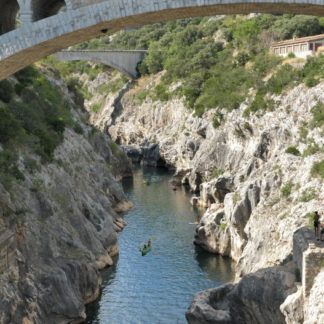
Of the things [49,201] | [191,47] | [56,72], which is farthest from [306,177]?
[191,47]

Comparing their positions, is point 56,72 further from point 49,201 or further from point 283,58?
point 49,201

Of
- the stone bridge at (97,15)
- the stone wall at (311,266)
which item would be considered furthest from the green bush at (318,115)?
the stone bridge at (97,15)

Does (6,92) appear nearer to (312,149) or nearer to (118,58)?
(312,149)

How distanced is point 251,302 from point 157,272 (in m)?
12.6

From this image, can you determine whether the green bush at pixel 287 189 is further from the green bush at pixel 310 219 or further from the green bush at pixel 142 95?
the green bush at pixel 142 95

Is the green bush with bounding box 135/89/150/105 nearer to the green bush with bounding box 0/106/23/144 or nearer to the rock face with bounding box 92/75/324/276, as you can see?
the rock face with bounding box 92/75/324/276

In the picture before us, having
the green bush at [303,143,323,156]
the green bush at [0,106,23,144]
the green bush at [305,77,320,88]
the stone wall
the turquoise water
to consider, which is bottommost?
the turquoise water

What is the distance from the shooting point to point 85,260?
3206 cm

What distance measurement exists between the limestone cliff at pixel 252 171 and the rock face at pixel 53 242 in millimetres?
8204

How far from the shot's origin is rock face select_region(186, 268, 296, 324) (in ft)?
78.1

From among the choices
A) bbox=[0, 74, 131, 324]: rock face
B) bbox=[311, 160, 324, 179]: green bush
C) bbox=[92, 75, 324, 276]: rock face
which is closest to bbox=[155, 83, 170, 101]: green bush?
bbox=[92, 75, 324, 276]: rock face

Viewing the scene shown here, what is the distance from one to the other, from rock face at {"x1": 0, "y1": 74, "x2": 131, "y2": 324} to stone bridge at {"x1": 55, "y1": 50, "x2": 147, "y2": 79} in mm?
48126

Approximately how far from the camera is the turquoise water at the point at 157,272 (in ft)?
101

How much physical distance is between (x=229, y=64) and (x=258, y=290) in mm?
50616
